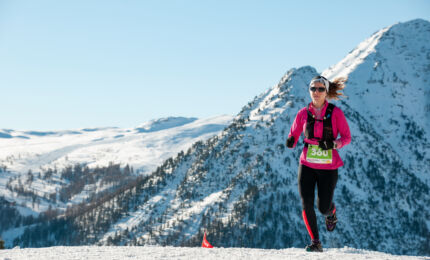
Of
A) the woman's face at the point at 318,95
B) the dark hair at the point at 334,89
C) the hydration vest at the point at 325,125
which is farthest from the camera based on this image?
the dark hair at the point at 334,89

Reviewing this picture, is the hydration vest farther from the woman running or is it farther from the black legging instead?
the black legging

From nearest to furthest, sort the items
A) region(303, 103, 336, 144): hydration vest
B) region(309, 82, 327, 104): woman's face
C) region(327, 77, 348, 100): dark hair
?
1. region(303, 103, 336, 144): hydration vest
2. region(309, 82, 327, 104): woman's face
3. region(327, 77, 348, 100): dark hair

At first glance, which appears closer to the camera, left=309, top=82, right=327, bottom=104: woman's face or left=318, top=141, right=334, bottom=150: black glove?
left=318, top=141, right=334, bottom=150: black glove

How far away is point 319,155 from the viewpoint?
39.7 feet

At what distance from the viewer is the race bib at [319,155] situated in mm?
12070

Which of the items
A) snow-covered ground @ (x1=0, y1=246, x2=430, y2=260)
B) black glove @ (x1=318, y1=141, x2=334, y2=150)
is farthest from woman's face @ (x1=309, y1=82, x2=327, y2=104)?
snow-covered ground @ (x1=0, y1=246, x2=430, y2=260)

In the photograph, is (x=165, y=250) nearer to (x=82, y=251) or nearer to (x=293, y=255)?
(x=82, y=251)

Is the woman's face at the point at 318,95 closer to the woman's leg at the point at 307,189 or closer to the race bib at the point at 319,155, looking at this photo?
the race bib at the point at 319,155

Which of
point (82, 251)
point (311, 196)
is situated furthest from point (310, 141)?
point (82, 251)

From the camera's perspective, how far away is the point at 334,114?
1207 cm

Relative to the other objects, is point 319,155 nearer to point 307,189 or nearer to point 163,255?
point 307,189

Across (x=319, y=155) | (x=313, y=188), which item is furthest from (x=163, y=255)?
(x=319, y=155)

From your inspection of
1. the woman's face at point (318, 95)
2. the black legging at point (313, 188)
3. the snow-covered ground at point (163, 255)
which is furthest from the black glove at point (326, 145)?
the snow-covered ground at point (163, 255)

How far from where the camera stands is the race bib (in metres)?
12.1
